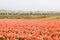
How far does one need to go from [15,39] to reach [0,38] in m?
Answer: 0.37

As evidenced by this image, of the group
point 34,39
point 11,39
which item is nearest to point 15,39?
point 11,39

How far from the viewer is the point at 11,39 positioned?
5242mm

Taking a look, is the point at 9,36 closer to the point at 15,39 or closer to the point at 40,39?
the point at 15,39

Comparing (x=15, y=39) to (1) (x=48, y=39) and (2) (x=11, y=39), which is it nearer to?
(2) (x=11, y=39)

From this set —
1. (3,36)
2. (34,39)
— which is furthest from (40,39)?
(3,36)

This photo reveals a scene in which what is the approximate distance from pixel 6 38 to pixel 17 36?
25 cm

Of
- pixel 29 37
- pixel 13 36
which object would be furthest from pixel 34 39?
pixel 13 36

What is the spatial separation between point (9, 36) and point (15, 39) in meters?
0.21

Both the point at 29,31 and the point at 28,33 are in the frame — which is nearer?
the point at 28,33

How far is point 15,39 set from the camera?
528 centimetres

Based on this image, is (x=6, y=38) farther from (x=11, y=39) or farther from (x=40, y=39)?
(x=40, y=39)

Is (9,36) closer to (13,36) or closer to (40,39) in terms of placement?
(13,36)

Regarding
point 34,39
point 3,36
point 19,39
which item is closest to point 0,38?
point 3,36

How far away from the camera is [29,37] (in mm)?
5293
